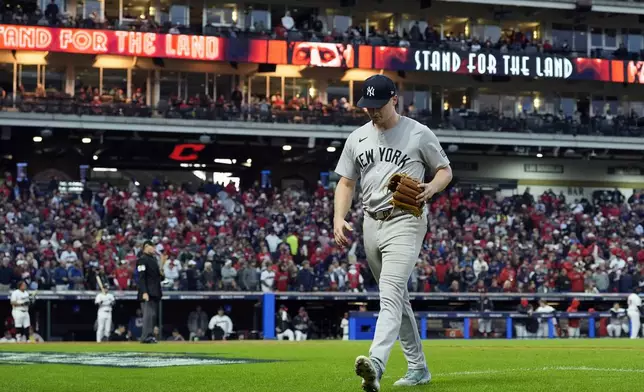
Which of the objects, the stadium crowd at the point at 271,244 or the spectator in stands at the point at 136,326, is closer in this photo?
the spectator in stands at the point at 136,326

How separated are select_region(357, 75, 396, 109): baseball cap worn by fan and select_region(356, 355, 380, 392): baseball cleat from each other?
1.86m

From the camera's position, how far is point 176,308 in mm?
33125

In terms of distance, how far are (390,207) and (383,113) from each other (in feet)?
2.19

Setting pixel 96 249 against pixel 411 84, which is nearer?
pixel 96 249

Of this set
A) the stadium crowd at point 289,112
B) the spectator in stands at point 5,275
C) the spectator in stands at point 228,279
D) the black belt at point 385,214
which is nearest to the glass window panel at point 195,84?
the stadium crowd at point 289,112

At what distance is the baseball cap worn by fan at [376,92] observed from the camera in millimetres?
7973

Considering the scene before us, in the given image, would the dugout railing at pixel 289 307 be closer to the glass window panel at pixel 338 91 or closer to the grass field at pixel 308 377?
the glass window panel at pixel 338 91

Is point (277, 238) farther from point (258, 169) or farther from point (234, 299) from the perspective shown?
point (258, 169)

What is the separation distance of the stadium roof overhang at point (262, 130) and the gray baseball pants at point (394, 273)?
112 ft

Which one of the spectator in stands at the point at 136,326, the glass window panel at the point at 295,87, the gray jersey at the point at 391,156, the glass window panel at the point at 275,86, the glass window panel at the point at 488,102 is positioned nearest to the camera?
the gray jersey at the point at 391,156

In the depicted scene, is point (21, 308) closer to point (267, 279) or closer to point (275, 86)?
point (267, 279)

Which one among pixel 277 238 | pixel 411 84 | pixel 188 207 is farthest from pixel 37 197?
pixel 411 84

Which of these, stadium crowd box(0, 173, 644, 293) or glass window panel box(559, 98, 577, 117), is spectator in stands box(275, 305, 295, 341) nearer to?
stadium crowd box(0, 173, 644, 293)

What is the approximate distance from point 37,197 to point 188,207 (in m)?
4.64
